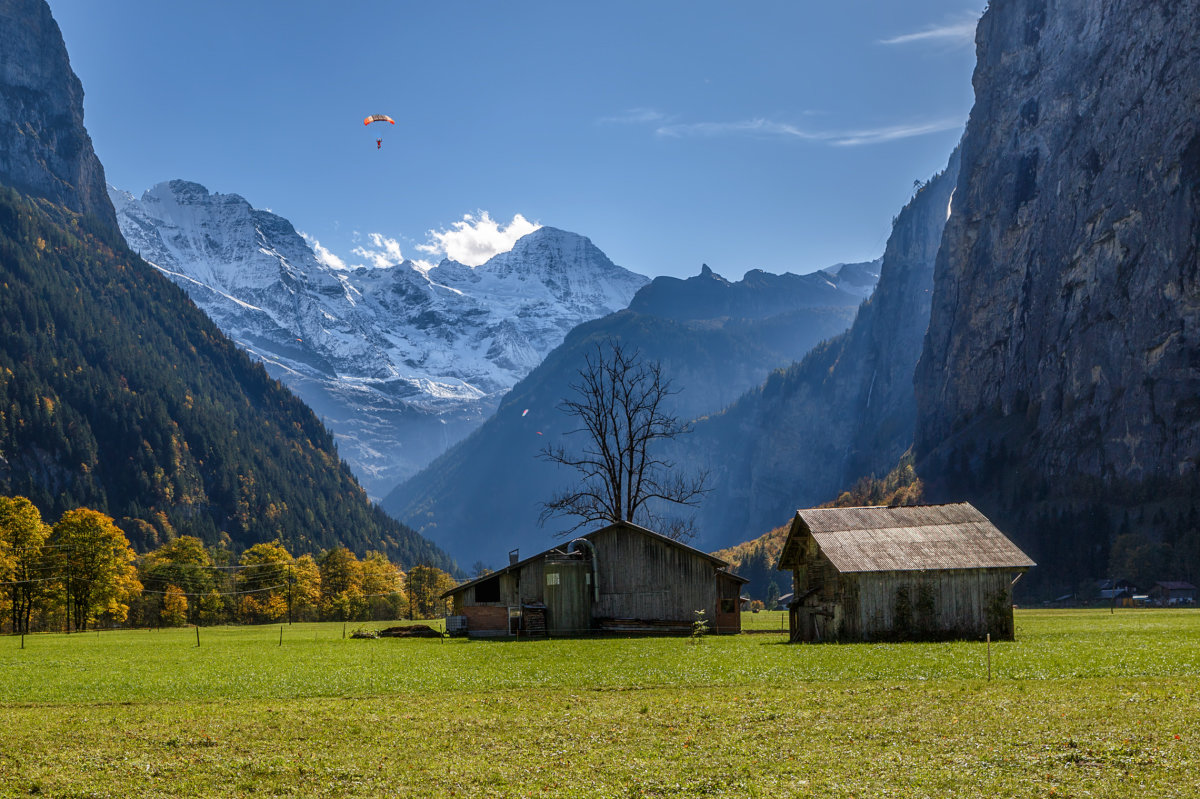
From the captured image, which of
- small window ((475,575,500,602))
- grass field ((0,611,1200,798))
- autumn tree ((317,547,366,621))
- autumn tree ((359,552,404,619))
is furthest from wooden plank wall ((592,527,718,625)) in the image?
autumn tree ((359,552,404,619))

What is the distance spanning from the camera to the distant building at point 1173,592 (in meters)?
142

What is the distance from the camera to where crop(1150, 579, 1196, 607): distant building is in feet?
467

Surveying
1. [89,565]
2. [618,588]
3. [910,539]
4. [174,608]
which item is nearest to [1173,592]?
[618,588]

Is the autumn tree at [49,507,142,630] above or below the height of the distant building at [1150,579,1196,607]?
above

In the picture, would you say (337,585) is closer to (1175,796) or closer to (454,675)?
(454,675)

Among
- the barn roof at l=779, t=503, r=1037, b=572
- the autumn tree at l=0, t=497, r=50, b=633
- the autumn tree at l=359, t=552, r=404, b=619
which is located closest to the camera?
the barn roof at l=779, t=503, r=1037, b=572

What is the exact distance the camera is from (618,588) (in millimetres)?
60656

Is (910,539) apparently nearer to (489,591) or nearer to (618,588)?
(618,588)

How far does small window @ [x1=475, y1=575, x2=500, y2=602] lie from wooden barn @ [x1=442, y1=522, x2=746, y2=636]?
1.89m

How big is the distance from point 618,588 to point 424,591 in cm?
9468

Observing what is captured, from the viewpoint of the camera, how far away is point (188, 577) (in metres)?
131

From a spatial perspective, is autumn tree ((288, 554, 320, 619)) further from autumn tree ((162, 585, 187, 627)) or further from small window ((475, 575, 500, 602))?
small window ((475, 575, 500, 602))

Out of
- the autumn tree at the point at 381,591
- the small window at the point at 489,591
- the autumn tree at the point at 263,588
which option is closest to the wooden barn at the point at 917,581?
the small window at the point at 489,591

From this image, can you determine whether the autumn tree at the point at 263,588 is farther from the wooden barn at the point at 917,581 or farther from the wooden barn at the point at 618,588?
the wooden barn at the point at 917,581
